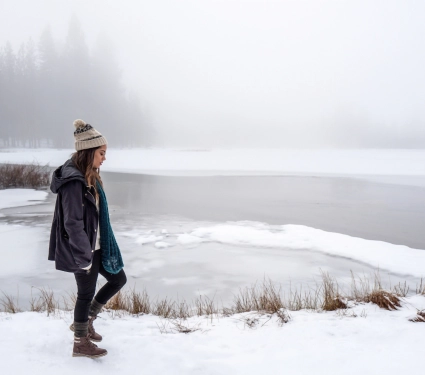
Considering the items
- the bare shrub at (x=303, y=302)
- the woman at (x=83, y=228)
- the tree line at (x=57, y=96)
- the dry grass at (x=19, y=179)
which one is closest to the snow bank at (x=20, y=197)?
the dry grass at (x=19, y=179)

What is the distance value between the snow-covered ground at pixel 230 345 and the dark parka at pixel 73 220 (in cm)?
83

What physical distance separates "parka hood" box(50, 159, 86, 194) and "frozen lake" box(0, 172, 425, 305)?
310 cm

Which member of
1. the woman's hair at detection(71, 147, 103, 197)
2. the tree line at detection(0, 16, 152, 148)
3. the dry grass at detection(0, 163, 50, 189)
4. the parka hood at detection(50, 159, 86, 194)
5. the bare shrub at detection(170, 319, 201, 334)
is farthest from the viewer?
the tree line at detection(0, 16, 152, 148)

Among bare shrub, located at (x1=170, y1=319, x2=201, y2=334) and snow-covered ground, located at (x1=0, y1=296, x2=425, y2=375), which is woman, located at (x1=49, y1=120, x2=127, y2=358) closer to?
snow-covered ground, located at (x1=0, y1=296, x2=425, y2=375)

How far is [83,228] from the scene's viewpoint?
262 centimetres

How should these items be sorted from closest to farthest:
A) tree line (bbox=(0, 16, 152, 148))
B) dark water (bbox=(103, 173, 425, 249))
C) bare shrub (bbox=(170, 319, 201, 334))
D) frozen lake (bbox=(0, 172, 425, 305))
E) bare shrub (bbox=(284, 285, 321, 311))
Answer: bare shrub (bbox=(170, 319, 201, 334)), bare shrub (bbox=(284, 285, 321, 311)), frozen lake (bbox=(0, 172, 425, 305)), dark water (bbox=(103, 173, 425, 249)), tree line (bbox=(0, 16, 152, 148))

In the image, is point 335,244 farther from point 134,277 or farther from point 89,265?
point 89,265

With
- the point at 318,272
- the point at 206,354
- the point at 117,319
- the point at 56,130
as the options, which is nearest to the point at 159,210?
the point at 318,272

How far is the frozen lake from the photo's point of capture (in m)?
5.85

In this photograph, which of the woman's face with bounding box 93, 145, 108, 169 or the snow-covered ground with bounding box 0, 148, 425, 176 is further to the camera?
the snow-covered ground with bounding box 0, 148, 425, 176

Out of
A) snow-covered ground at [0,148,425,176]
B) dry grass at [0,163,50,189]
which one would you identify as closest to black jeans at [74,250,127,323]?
dry grass at [0,163,50,189]

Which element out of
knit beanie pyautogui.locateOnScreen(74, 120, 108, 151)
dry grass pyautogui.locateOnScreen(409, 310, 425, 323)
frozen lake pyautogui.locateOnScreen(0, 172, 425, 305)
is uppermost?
knit beanie pyautogui.locateOnScreen(74, 120, 108, 151)

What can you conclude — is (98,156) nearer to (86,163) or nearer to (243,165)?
(86,163)

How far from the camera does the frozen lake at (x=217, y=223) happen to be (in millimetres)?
5848
